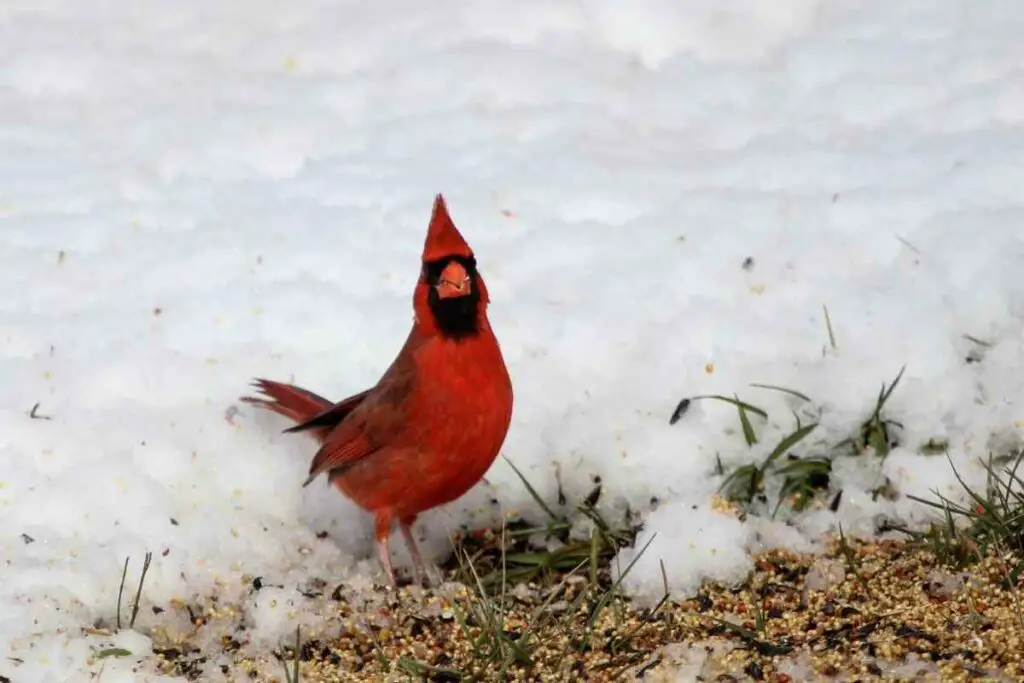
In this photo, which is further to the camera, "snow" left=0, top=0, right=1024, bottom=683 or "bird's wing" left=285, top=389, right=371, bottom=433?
"bird's wing" left=285, top=389, right=371, bottom=433

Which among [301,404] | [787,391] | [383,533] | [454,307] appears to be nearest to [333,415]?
[301,404]

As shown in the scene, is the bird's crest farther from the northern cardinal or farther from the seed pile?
the seed pile

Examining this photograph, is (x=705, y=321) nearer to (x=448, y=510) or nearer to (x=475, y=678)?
(x=448, y=510)

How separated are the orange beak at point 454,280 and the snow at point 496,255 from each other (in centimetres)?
63

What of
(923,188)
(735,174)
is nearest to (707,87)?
(735,174)

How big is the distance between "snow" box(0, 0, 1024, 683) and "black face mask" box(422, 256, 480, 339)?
20.0 inches

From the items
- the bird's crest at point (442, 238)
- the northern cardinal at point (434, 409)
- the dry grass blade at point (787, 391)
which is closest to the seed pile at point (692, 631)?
the northern cardinal at point (434, 409)

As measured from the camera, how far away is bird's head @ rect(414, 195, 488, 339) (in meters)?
3.63

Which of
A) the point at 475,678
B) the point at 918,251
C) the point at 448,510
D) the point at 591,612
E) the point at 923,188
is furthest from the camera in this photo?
the point at 923,188

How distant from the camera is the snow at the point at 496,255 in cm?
381

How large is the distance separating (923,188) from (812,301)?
71cm

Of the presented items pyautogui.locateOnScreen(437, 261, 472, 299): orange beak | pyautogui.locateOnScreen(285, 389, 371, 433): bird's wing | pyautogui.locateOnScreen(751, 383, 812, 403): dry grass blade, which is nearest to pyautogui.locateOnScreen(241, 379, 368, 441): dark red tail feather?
pyautogui.locateOnScreen(285, 389, 371, 433): bird's wing

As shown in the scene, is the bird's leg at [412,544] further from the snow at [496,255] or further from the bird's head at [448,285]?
the bird's head at [448,285]

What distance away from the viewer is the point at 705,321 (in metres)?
4.35
